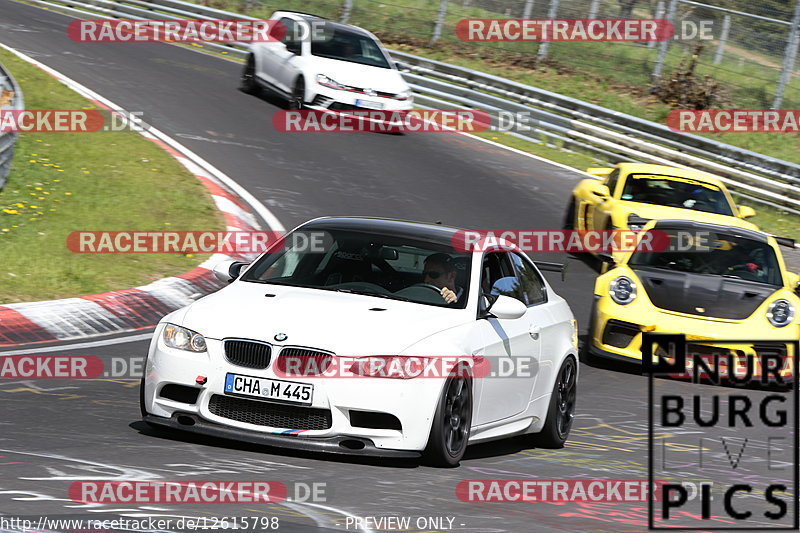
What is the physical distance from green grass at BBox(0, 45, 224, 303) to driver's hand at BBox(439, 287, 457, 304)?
447cm

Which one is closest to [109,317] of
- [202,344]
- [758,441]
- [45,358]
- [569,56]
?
[45,358]

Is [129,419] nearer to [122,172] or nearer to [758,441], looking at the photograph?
[758,441]

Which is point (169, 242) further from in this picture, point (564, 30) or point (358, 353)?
point (564, 30)

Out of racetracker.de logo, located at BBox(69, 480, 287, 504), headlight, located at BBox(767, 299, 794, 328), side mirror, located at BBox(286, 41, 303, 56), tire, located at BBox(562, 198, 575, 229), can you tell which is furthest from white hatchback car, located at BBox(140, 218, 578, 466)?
side mirror, located at BBox(286, 41, 303, 56)

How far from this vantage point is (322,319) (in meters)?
7.24

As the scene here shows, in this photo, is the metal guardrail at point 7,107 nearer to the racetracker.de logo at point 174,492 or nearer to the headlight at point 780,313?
the headlight at point 780,313

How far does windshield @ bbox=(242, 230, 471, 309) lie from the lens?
8.01m

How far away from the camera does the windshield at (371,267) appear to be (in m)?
8.01

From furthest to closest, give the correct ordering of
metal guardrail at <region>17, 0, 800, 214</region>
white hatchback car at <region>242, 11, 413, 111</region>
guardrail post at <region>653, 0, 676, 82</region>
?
guardrail post at <region>653, 0, 676, 82</region>, metal guardrail at <region>17, 0, 800, 214</region>, white hatchback car at <region>242, 11, 413, 111</region>

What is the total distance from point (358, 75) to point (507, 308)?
49.1 feet

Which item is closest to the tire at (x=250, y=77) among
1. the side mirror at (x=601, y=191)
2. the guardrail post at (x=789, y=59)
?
the side mirror at (x=601, y=191)

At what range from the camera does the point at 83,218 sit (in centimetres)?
1438

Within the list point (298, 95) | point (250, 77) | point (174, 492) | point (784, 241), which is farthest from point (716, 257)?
point (250, 77)

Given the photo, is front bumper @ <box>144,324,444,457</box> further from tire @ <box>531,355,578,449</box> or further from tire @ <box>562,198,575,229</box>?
tire @ <box>562,198,575,229</box>
